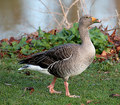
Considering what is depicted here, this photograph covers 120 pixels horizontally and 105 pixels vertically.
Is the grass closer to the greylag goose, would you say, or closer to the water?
the greylag goose

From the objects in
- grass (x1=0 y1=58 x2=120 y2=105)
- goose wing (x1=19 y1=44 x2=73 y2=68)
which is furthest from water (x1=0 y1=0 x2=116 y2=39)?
goose wing (x1=19 y1=44 x2=73 y2=68)

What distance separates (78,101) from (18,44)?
13.9 feet

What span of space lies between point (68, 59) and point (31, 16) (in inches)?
347

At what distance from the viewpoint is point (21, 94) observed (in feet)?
16.2

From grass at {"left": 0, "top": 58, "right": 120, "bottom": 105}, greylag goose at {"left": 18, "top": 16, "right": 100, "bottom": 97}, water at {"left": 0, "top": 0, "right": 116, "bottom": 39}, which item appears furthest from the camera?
water at {"left": 0, "top": 0, "right": 116, "bottom": 39}

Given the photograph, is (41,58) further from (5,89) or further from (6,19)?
(6,19)

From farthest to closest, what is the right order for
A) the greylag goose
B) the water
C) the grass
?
the water, the greylag goose, the grass

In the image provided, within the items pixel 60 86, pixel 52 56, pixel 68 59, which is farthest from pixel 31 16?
pixel 68 59

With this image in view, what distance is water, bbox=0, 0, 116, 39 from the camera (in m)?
10.9

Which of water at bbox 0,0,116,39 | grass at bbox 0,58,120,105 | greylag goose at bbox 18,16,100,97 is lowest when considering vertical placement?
grass at bbox 0,58,120,105

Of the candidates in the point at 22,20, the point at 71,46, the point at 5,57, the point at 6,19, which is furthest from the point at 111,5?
the point at 71,46

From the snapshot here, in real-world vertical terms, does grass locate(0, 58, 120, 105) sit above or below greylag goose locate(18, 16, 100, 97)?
below

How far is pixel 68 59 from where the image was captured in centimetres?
495

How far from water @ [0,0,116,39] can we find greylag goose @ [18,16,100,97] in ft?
16.3
